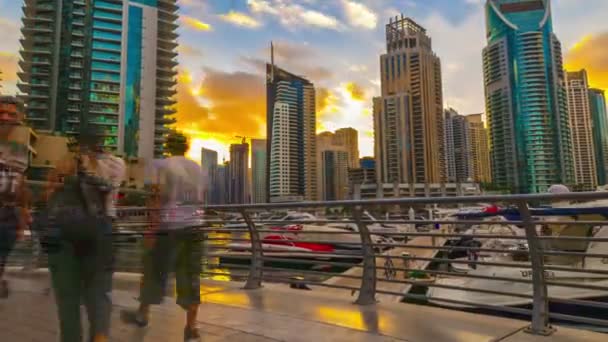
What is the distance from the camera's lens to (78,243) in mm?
2576

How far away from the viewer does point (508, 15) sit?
413 ft

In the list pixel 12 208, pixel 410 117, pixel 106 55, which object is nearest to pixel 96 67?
pixel 106 55

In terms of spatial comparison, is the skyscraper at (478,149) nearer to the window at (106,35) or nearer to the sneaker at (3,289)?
the window at (106,35)

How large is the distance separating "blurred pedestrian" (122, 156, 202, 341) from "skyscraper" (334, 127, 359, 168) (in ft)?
582

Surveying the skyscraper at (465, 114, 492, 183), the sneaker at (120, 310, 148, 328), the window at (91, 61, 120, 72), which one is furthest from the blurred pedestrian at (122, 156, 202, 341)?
the skyscraper at (465, 114, 492, 183)

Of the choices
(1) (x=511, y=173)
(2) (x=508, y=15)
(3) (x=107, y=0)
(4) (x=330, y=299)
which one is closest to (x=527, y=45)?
(2) (x=508, y=15)

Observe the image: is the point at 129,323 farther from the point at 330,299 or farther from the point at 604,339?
the point at 604,339

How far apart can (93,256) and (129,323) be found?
147 centimetres

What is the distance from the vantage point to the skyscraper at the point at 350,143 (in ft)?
605

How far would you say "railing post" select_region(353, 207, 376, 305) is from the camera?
15.0 ft

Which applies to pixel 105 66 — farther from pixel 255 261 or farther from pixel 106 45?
pixel 255 261

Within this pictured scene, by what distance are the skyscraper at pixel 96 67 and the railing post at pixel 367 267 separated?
9853 cm

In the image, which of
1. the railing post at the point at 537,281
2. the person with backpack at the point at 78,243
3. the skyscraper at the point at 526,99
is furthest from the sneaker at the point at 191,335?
the skyscraper at the point at 526,99

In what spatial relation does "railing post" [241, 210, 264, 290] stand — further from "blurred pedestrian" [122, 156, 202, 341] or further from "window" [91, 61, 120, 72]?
"window" [91, 61, 120, 72]
